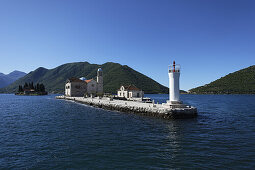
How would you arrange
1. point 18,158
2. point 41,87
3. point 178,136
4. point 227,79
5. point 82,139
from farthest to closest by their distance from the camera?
1. point 227,79
2. point 41,87
3. point 178,136
4. point 82,139
5. point 18,158

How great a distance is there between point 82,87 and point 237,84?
160m

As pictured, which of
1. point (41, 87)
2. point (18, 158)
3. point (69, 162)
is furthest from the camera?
point (41, 87)

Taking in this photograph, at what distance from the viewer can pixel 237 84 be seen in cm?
16362

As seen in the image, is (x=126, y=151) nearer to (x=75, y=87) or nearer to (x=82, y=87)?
(x=75, y=87)

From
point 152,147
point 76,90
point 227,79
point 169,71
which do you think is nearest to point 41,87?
point 76,90

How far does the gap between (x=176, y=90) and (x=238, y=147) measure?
1495cm

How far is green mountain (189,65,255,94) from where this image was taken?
15350 centimetres

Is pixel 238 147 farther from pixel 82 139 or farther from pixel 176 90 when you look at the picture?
pixel 176 90

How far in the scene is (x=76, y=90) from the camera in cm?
8519

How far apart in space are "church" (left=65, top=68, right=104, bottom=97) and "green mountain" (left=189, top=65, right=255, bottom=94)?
139m

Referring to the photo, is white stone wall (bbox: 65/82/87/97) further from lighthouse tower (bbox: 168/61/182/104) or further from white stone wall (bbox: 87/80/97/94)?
lighthouse tower (bbox: 168/61/182/104)

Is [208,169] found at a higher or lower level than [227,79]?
lower

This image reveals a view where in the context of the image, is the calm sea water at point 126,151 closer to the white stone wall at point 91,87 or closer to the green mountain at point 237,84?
the white stone wall at point 91,87

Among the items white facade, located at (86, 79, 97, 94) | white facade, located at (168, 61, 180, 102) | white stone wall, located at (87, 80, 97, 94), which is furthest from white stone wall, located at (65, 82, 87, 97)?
white facade, located at (168, 61, 180, 102)
